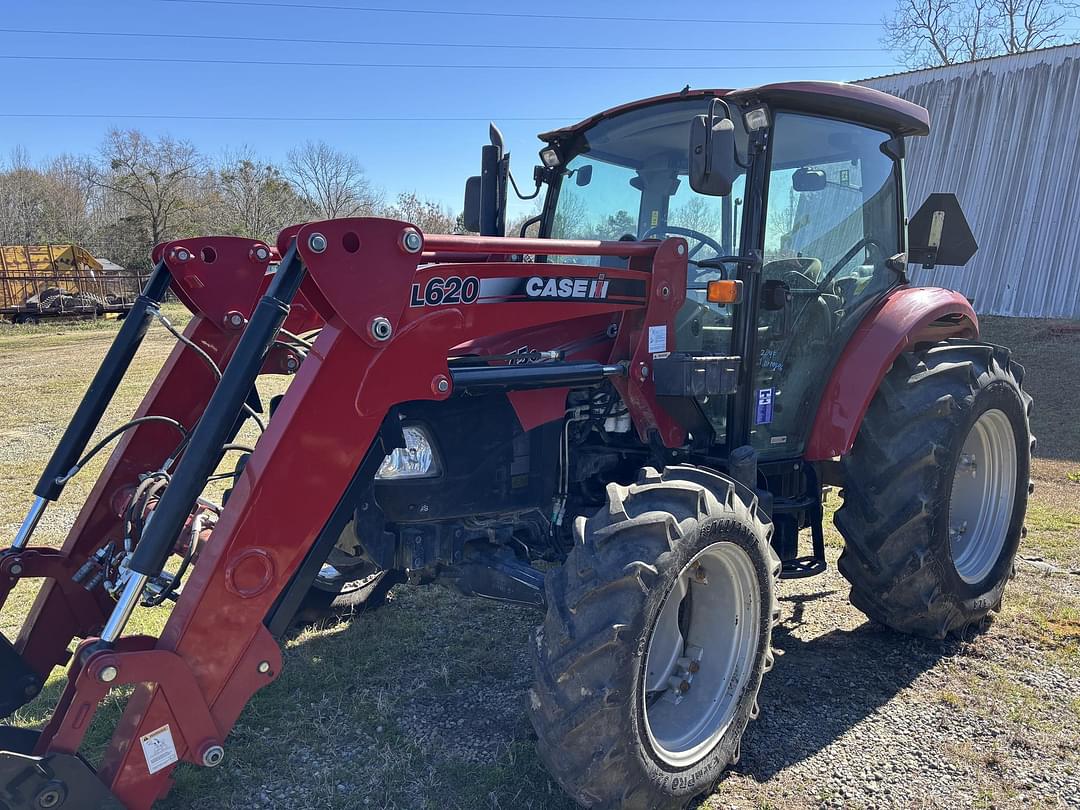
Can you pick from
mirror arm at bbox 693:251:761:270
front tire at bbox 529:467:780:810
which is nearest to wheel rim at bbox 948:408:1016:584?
mirror arm at bbox 693:251:761:270

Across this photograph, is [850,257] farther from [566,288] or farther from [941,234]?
[566,288]

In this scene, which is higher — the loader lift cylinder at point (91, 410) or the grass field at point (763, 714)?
the loader lift cylinder at point (91, 410)

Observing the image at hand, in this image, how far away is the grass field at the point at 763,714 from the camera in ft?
9.45

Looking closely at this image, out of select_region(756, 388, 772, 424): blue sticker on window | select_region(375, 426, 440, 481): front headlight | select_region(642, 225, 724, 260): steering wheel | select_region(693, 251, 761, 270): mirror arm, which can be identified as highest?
select_region(642, 225, 724, 260): steering wheel

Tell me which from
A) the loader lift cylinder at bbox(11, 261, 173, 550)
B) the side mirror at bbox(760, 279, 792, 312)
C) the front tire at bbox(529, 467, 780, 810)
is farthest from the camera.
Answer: the side mirror at bbox(760, 279, 792, 312)

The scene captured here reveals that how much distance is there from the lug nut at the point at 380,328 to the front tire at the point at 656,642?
0.87 metres

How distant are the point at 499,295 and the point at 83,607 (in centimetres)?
197

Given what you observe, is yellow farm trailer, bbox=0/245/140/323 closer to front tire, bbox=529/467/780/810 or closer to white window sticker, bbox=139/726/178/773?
white window sticker, bbox=139/726/178/773

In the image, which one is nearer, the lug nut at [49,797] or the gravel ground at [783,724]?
the lug nut at [49,797]

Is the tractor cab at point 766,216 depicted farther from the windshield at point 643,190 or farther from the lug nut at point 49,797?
the lug nut at point 49,797

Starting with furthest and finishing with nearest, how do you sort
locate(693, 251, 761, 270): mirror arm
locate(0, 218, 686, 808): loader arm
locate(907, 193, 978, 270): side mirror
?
locate(907, 193, 978, 270): side mirror, locate(693, 251, 761, 270): mirror arm, locate(0, 218, 686, 808): loader arm

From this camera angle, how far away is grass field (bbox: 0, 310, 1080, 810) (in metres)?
2.88

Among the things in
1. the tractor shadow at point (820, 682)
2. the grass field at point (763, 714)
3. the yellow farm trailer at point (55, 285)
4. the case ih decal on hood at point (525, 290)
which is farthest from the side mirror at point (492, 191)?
the yellow farm trailer at point (55, 285)

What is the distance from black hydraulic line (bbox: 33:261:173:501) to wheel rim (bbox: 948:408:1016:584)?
12.8ft
